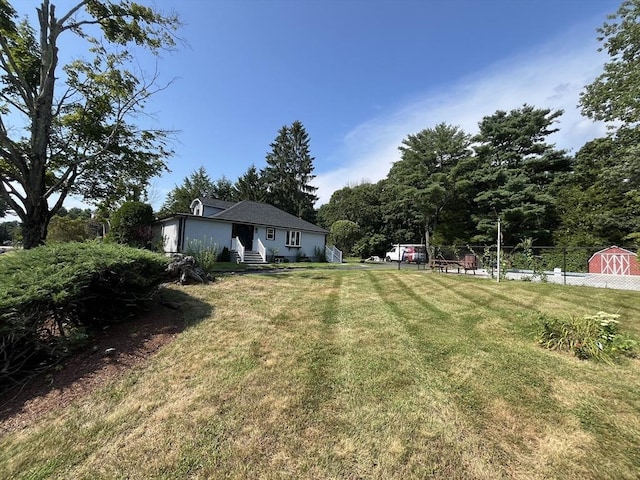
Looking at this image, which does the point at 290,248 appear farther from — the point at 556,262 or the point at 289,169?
the point at 289,169

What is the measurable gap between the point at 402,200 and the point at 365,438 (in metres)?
27.1

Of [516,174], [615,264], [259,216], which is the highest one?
[516,174]

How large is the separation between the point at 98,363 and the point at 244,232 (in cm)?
1629

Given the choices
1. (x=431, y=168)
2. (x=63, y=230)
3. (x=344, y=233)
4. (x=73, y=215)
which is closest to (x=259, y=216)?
(x=344, y=233)

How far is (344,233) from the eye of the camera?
32.4m

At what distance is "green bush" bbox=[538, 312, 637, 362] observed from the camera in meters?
3.62

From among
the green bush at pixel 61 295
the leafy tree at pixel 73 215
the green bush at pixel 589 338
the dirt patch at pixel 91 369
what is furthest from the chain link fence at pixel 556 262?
the leafy tree at pixel 73 215

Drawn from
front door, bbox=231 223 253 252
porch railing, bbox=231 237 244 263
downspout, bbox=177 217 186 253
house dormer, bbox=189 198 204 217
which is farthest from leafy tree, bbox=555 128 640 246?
house dormer, bbox=189 198 204 217

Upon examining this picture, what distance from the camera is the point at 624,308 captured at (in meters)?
6.00

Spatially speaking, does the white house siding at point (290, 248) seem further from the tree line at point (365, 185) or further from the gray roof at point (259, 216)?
the tree line at point (365, 185)

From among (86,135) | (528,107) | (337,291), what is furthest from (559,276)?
(86,135)

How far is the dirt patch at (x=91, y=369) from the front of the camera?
2762 millimetres

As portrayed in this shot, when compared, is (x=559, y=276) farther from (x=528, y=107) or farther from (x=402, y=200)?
(x=528, y=107)

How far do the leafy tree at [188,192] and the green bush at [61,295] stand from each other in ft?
116
